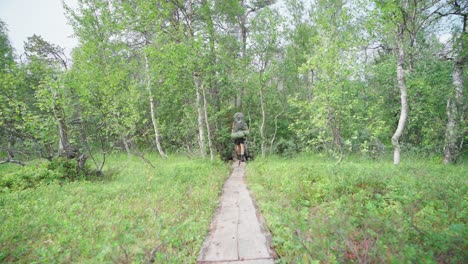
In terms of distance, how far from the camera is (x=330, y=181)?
5.39 meters

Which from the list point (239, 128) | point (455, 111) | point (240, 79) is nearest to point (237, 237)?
point (239, 128)

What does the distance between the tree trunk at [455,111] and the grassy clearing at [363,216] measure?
3119mm

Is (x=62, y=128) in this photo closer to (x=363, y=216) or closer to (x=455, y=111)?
(x=363, y=216)

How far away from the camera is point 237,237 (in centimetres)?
381

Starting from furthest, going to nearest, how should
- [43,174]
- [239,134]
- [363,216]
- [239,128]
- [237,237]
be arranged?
[239,128], [239,134], [43,174], [363,216], [237,237]

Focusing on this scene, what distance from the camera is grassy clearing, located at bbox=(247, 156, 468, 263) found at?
2.53m

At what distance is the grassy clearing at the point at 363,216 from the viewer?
253 centimetres

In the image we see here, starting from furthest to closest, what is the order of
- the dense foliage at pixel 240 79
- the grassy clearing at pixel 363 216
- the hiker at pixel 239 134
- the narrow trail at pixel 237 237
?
the hiker at pixel 239 134 → the dense foliage at pixel 240 79 → the narrow trail at pixel 237 237 → the grassy clearing at pixel 363 216

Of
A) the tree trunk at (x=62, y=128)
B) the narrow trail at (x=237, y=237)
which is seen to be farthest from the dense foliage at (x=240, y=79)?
the narrow trail at (x=237, y=237)

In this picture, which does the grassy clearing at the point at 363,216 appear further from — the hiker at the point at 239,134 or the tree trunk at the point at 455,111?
the hiker at the point at 239,134

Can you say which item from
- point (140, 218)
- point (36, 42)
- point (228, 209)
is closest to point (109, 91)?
point (140, 218)

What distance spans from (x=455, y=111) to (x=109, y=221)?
43.0ft

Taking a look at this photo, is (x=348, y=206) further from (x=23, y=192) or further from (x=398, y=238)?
(x=23, y=192)

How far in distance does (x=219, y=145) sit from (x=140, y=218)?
8701mm
